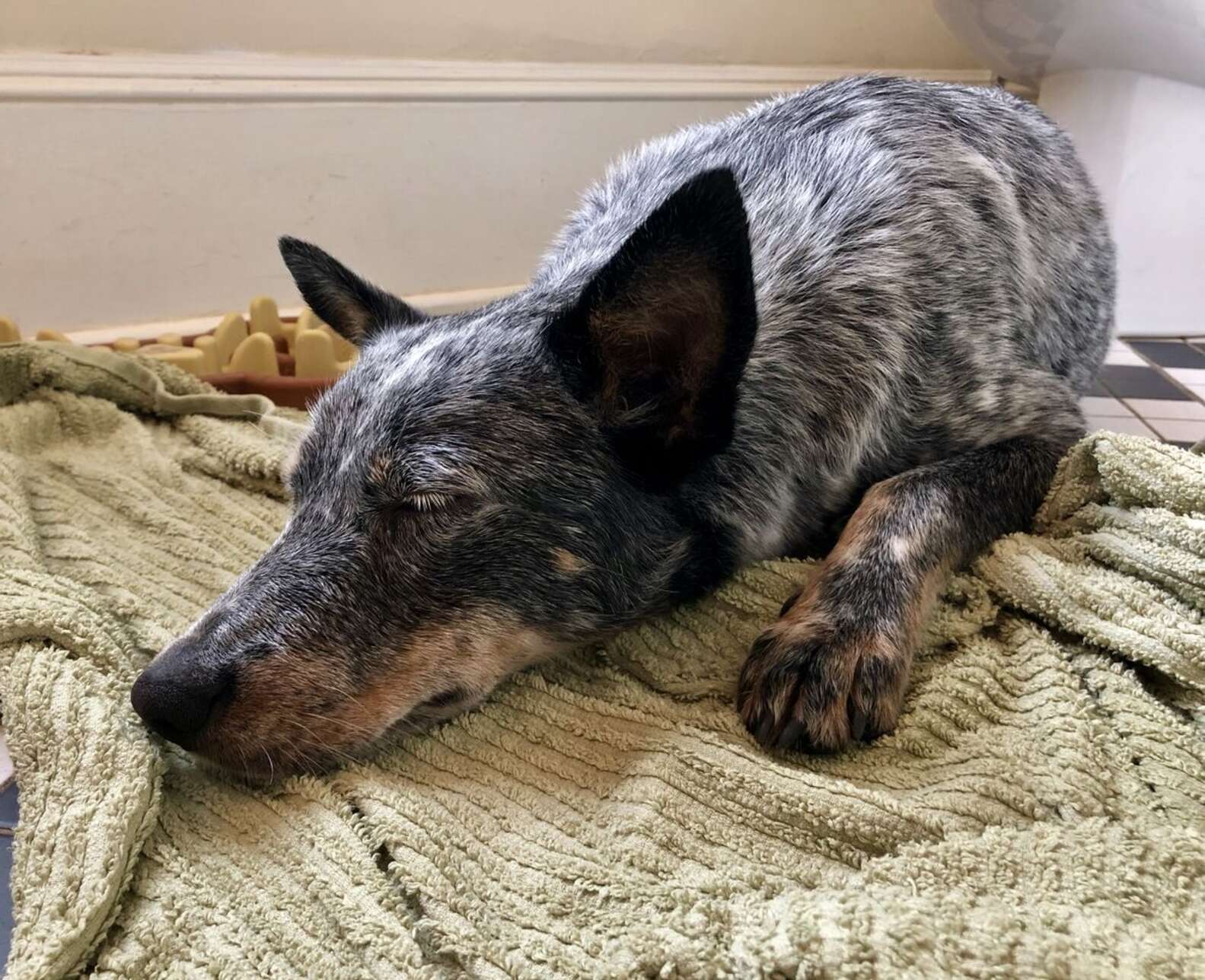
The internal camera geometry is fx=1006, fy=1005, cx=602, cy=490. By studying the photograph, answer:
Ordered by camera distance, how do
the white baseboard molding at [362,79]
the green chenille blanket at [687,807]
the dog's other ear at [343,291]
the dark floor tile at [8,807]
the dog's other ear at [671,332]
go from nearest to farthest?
the green chenille blanket at [687,807]
the dog's other ear at [671,332]
the dark floor tile at [8,807]
the dog's other ear at [343,291]
the white baseboard molding at [362,79]

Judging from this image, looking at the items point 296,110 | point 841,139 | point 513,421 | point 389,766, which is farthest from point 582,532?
point 296,110

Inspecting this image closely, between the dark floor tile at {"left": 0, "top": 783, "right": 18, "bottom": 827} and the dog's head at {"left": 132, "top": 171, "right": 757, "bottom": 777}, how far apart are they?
0.86 feet

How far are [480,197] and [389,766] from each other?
260 cm

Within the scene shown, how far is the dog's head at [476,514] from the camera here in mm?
1270

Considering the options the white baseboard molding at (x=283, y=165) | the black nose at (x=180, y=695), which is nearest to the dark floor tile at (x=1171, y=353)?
the white baseboard molding at (x=283, y=165)

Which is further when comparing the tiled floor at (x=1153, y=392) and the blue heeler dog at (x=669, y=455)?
the tiled floor at (x=1153, y=392)

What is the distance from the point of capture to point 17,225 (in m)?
2.90

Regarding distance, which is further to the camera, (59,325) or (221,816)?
(59,325)

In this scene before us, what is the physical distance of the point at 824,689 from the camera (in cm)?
135

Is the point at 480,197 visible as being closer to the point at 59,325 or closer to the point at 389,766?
the point at 59,325

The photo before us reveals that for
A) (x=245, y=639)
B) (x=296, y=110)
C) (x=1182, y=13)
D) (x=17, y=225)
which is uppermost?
(x=1182, y=13)

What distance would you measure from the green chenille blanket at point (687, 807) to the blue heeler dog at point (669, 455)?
8 centimetres

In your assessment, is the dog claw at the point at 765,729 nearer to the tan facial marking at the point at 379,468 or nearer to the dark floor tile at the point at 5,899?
the tan facial marking at the point at 379,468

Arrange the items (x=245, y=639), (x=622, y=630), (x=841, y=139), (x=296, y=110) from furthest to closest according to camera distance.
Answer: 1. (x=296, y=110)
2. (x=841, y=139)
3. (x=622, y=630)
4. (x=245, y=639)
